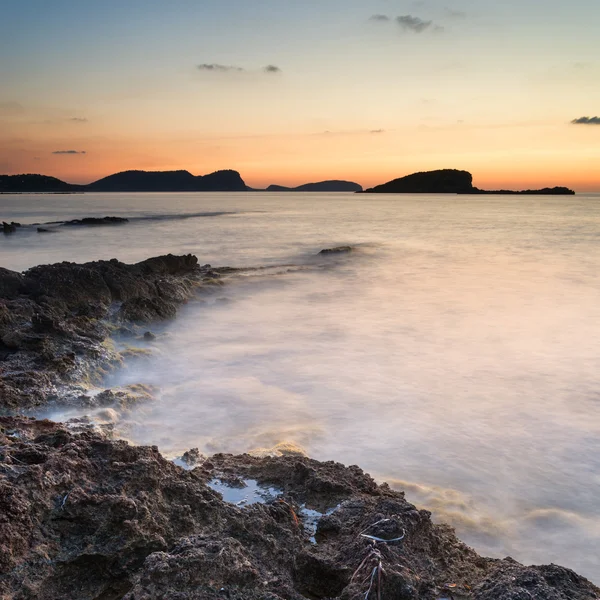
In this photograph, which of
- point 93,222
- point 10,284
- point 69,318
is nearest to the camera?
point 69,318

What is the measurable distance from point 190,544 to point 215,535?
12 cm

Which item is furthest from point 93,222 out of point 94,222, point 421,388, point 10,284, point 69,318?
point 421,388

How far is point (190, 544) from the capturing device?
1.76m

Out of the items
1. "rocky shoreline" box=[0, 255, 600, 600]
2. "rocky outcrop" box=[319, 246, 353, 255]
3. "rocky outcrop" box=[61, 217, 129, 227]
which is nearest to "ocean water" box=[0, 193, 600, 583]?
"rocky shoreline" box=[0, 255, 600, 600]

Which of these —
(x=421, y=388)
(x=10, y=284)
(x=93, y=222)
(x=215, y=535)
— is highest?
(x=93, y=222)

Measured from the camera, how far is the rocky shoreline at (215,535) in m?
1.66

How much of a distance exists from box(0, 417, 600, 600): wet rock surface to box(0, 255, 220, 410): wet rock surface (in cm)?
163

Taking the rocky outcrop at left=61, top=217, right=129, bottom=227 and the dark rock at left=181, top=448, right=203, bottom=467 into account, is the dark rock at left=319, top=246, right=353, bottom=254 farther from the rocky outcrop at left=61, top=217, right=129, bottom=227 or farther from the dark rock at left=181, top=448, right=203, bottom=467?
the rocky outcrop at left=61, top=217, right=129, bottom=227

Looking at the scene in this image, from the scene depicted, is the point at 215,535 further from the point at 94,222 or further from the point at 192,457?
the point at 94,222

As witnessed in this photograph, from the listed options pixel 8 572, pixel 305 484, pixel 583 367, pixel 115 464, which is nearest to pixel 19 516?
pixel 8 572

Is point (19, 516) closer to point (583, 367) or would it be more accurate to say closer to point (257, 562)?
point (257, 562)

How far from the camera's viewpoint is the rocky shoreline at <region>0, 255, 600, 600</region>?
1658 millimetres

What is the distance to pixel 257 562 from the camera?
6.03 ft

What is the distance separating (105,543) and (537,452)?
2970mm
